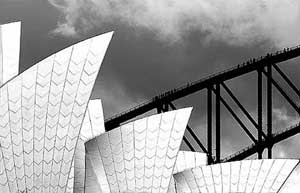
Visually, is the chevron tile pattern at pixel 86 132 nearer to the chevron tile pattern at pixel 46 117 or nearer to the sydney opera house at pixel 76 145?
the sydney opera house at pixel 76 145

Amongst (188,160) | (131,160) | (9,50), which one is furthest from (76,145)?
(188,160)

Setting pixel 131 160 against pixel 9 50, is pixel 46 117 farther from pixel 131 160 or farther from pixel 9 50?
pixel 131 160

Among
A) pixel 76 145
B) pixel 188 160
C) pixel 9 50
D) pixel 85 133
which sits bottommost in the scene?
pixel 76 145

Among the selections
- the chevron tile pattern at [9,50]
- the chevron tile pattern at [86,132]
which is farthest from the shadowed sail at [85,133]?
the chevron tile pattern at [9,50]

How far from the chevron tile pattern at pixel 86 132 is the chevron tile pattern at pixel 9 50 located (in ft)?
17.4

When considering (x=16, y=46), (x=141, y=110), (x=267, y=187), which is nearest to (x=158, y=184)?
(x=267, y=187)

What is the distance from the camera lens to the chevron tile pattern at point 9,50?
132 feet

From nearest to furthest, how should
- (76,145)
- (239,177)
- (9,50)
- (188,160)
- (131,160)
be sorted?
1. (76,145)
2. (239,177)
3. (131,160)
4. (9,50)
5. (188,160)

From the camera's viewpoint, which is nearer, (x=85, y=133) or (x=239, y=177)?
(x=239, y=177)

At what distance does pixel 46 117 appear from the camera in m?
39.1

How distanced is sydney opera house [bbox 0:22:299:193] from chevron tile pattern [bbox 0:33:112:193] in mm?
47

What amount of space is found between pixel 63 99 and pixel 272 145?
28.2 m

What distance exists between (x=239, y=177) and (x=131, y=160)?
5.29 meters

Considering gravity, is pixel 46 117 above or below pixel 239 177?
above
